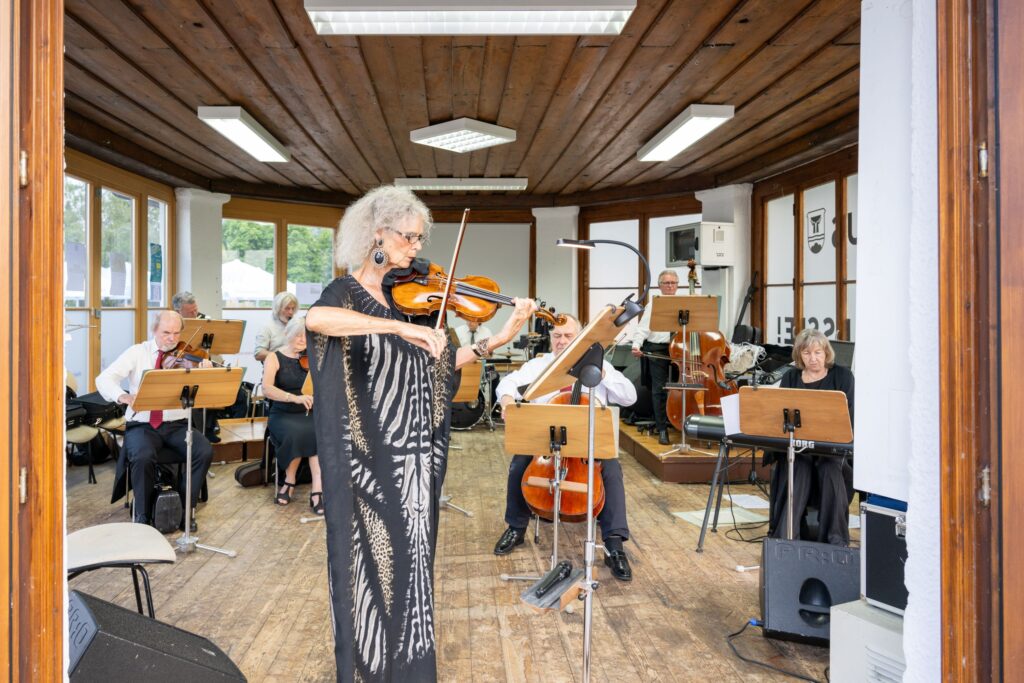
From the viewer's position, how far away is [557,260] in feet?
29.3

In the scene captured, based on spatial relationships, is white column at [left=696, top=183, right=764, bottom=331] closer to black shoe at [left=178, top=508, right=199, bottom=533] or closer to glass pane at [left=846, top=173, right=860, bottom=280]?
glass pane at [left=846, top=173, right=860, bottom=280]

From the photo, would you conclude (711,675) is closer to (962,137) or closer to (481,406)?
(962,137)

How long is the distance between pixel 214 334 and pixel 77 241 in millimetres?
1998

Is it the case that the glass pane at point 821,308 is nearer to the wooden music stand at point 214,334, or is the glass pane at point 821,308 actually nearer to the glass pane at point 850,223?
the glass pane at point 850,223

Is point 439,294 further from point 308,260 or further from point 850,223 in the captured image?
point 308,260

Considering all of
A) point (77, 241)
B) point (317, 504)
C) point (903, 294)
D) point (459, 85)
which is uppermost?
point (459, 85)

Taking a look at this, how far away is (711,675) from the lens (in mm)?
2318

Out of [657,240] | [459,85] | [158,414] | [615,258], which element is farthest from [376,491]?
[615,258]

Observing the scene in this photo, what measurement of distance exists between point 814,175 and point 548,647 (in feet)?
16.3

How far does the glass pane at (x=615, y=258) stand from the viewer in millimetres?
8453

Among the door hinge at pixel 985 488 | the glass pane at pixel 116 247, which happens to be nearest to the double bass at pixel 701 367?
the door hinge at pixel 985 488

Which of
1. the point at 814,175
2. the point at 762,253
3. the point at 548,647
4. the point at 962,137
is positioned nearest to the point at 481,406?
→ the point at 762,253

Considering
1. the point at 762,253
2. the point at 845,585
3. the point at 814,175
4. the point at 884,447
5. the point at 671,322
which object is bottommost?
the point at 845,585

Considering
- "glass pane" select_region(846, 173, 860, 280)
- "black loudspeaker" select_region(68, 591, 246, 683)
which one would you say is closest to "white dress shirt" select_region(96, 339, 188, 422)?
"black loudspeaker" select_region(68, 591, 246, 683)
